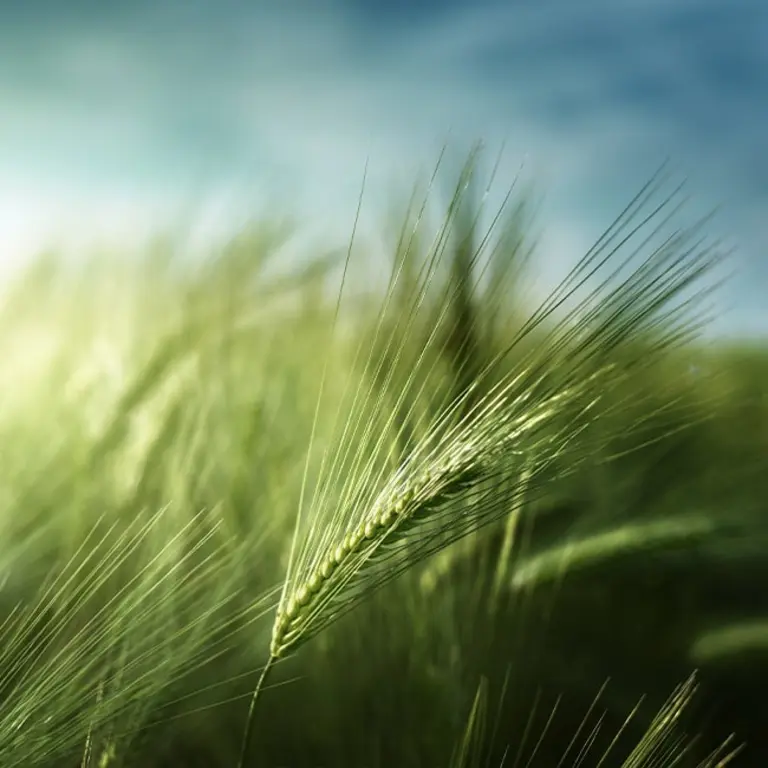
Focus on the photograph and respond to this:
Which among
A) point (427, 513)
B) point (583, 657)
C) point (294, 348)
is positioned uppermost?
point (294, 348)

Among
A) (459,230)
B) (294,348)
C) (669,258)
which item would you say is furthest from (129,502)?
(669,258)

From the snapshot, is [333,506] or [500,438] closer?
[500,438]

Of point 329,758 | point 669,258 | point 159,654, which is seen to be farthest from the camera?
point 329,758

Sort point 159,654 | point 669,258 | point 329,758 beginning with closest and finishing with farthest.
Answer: point 669,258, point 159,654, point 329,758

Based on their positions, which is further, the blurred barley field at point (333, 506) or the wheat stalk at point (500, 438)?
the blurred barley field at point (333, 506)

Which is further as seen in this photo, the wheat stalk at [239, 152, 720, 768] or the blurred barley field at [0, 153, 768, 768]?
the blurred barley field at [0, 153, 768, 768]

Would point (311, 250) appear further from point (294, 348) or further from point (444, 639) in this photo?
point (444, 639)

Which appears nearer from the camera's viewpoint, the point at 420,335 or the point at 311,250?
the point at 420,335

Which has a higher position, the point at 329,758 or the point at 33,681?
the point at 33,681
